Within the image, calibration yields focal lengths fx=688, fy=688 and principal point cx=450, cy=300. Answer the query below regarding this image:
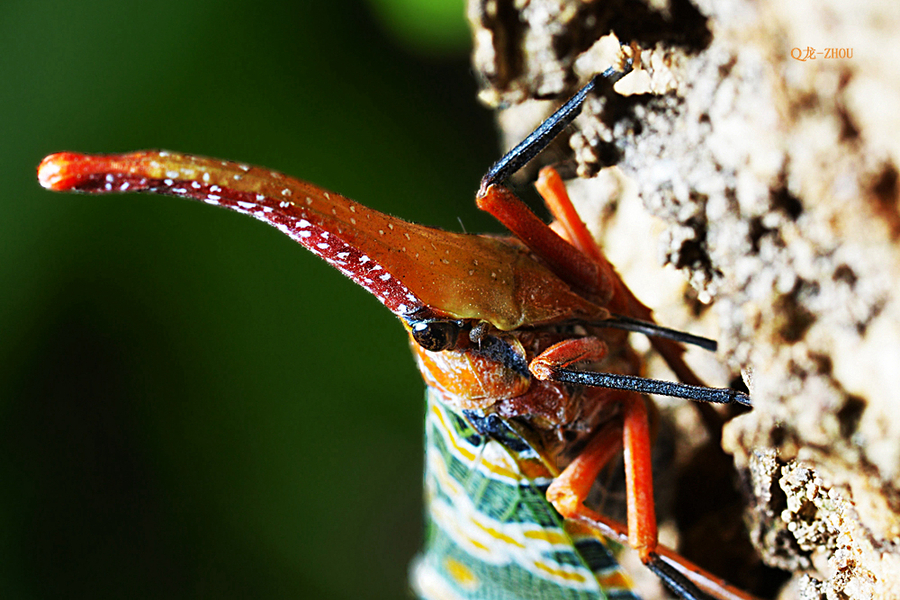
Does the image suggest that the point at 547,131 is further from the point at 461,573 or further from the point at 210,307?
the point at 210,307

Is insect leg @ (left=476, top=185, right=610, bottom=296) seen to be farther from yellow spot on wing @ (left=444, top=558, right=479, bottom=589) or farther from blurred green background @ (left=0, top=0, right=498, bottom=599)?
blurred green background @ (left=0, top=0, right=498, bottom=599)

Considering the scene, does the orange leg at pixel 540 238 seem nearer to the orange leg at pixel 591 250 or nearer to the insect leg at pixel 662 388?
the orange leg at pixel 591 250

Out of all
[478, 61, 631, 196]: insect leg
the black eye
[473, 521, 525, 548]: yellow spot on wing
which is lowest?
Answer: [473, 521, 525, 548]: yellow spot on wing

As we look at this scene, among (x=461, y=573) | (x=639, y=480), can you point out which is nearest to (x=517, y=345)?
(x=639, y=480)

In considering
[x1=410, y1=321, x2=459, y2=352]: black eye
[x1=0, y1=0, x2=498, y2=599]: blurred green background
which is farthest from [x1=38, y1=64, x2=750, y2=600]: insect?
[x1=0, y1=0, x2=498, y2=599]: blurred green background

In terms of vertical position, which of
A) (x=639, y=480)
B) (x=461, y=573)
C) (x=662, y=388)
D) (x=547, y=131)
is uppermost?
(x=547, y=131)

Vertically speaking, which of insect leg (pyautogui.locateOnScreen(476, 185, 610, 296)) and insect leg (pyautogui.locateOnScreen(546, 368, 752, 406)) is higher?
insect leg (pyautogui.locateOnScreen(476, 185, 610, 296))
